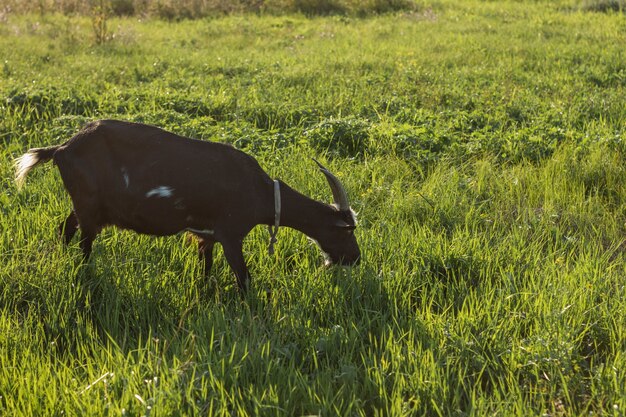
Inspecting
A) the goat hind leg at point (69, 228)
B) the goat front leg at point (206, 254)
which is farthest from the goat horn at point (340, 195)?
the goat hind leg at point (69, 228)

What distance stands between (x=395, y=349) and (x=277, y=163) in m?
3.14

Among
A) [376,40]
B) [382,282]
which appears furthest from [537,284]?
[376,40]

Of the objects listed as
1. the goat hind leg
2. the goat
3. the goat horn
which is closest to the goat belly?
the goat

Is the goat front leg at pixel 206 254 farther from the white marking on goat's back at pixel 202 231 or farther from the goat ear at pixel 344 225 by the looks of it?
the goat ear at pixel 344 225

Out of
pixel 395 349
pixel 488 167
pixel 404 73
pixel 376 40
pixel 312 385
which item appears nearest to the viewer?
pixel 312 385

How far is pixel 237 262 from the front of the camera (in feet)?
13.7

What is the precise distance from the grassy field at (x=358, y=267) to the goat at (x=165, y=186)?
31 centimetres

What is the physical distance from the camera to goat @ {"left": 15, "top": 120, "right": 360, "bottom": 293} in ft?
13.8

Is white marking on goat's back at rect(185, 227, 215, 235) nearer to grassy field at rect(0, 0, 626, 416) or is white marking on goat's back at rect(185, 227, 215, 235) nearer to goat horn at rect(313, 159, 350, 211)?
grassy field at rect(0, 0, 626, 416)

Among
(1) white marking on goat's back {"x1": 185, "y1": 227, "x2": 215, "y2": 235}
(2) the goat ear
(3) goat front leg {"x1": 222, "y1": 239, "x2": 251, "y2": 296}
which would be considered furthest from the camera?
(2) the goat ear

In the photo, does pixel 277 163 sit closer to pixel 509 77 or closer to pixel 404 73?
pixel 404 73

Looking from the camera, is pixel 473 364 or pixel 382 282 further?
pixel 382 282

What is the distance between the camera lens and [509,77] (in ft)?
32.8

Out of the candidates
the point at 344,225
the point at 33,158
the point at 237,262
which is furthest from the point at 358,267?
the point at 33,158
